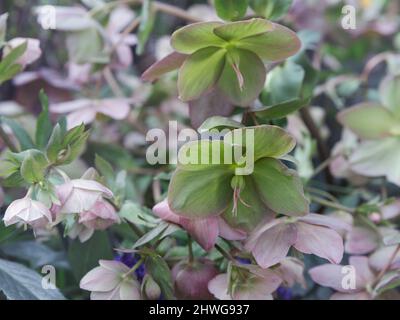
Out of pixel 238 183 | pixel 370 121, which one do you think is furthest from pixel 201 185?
pixel 370 121

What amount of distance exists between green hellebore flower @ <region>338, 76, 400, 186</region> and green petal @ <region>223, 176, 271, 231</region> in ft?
0.64

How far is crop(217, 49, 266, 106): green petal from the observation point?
485 millimetres

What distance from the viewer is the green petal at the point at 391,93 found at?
626mm

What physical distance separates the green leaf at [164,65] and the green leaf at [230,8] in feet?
0.14

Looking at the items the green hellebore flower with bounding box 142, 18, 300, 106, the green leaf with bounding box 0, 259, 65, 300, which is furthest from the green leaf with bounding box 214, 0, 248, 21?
the green leaf with bounding box 0, 259, 65, 300

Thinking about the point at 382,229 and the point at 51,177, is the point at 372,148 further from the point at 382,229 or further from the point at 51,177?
the point at 51,177

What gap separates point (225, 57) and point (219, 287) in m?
0.17

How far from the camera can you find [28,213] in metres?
0.41

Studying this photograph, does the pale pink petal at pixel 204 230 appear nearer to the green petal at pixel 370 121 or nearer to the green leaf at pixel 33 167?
the green leaf at pixel 33 167

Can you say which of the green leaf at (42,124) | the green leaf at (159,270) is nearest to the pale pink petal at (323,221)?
the green leaf at (159,270)

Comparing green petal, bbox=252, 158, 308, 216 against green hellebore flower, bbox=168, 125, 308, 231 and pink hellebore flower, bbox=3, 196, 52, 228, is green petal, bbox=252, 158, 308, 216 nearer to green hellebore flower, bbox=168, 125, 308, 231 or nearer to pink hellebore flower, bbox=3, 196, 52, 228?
green hellebore flower, bbox=168, 125, 308, 231

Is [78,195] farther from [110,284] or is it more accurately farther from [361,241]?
[361,241]

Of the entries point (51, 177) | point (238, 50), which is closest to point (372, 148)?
point (238, 50)
